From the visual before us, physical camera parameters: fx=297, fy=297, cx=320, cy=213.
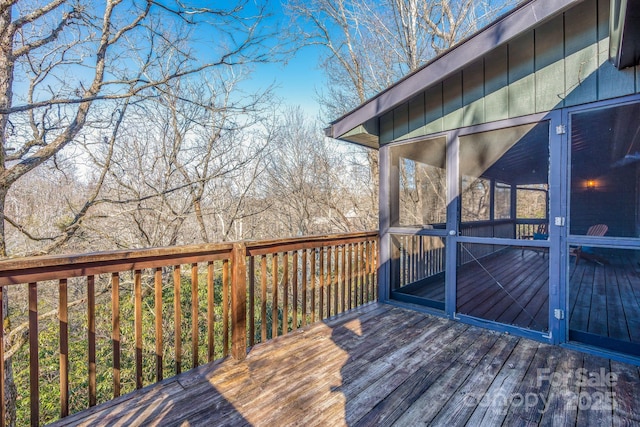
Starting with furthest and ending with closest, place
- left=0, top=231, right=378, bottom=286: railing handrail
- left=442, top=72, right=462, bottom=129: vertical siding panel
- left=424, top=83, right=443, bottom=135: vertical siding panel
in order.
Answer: left=424, top=83, right=443, bottom=135: vertical siding panel, left=442, top=72, right=462, bottom=129: vertical siding panel, left=0, top=231, right=378, bottom=286: railing handrail

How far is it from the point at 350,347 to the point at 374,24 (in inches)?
346

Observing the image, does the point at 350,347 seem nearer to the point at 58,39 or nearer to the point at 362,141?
the point at 362,141

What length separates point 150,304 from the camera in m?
7.27

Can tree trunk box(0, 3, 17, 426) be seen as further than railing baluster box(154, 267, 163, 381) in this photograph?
Yes

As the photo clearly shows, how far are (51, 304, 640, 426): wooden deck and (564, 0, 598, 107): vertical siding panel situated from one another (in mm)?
2111

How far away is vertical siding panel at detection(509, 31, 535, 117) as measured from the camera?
8.67ft

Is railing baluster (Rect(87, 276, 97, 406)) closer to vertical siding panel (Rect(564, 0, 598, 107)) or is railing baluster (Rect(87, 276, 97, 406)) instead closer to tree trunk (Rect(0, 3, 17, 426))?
tree trunk (Rect(0, 3, 17, 426))

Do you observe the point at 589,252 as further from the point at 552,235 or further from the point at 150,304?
the point at 150,304

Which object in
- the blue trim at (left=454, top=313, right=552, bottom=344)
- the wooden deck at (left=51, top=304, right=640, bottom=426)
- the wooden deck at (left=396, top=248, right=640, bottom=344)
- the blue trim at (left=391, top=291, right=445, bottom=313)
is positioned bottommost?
the wooden deck at (left=51, top=304, right=640, bottom=426)

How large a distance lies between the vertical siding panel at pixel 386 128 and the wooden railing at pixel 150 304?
1220 millimetres

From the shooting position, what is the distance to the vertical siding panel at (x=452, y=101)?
3066 mm

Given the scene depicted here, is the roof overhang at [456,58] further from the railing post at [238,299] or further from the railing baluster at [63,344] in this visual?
the railing baluster at [63,344]

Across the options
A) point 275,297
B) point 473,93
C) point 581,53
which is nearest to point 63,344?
point 275,297

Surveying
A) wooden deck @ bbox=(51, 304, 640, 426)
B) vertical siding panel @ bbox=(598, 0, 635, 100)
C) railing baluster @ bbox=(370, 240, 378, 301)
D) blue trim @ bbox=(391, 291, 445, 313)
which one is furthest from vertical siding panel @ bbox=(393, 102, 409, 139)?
wooden deck @ bbox=(51, 304, 640, 426)
